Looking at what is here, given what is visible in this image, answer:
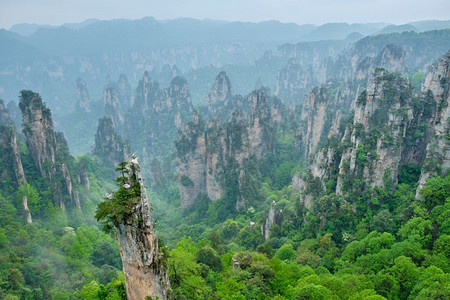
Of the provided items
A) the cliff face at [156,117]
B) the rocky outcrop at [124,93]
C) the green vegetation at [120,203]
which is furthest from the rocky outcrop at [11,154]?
the rocky outcrop at [124,93]

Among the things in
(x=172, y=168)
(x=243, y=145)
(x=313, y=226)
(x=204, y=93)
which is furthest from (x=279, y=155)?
(x=204, y=93)

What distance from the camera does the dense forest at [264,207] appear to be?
22.1 meters

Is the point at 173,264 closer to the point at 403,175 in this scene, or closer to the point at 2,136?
the point at 403,175

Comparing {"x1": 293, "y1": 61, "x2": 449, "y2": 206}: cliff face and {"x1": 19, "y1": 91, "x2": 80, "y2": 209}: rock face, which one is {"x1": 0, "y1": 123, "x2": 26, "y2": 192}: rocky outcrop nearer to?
{"x1": 19, "y1": 91, "x2": 80, "y2": 209}: rock face

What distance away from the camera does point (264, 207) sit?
194 ft

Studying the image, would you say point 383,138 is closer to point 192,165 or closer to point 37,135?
point 192,165

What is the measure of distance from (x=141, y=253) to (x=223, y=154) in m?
49.3

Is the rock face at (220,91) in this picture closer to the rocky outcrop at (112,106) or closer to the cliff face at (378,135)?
the rocky outcrop at (112,106)

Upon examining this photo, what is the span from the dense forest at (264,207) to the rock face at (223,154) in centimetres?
26

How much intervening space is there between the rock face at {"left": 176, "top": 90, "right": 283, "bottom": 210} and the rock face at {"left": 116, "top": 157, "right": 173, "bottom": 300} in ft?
142

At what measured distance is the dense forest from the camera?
2213cm

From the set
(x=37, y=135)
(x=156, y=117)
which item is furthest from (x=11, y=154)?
(x=156, y=117)

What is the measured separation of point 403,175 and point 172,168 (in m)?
68.7

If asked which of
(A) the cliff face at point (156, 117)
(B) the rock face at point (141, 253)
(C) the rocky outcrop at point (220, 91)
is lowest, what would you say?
(A) the cliff face at point (156, 117)
